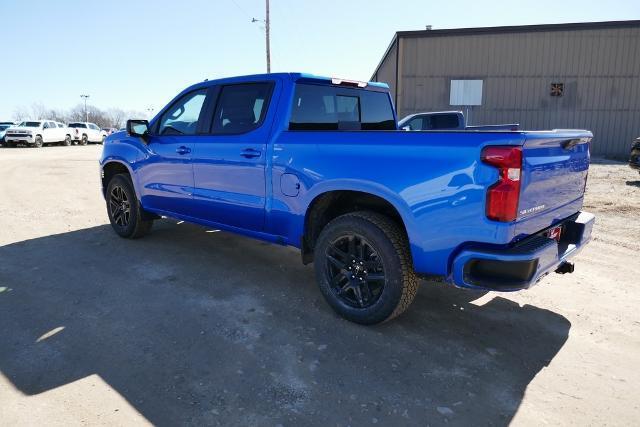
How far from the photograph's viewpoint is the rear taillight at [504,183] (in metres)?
2.68

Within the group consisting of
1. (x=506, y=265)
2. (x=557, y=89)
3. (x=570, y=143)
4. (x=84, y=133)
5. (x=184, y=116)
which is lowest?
(x=506, y=265)

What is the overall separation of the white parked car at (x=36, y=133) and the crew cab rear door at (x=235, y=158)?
28.8 meters

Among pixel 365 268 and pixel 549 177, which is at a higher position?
Result: pixel 549 177

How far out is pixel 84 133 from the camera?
35375 millimetres

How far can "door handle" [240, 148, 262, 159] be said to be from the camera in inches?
160

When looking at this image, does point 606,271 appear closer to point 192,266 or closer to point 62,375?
point 192,266

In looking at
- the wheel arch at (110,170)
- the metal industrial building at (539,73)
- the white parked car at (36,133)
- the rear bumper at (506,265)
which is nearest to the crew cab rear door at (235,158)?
→ the wheel arch at (110,170)

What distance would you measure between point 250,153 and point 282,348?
176cm

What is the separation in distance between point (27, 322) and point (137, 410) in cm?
163

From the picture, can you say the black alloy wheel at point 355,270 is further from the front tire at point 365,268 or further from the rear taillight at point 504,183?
the rear taillight at point 504,183

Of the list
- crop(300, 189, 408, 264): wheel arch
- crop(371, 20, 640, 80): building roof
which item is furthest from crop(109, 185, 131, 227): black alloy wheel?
crop(371, 20, 640, 80): building roof

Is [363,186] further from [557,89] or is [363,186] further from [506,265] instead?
[557,89]

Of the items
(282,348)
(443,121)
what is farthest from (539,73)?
(282,348)

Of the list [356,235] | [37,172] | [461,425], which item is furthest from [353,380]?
[37,172]
